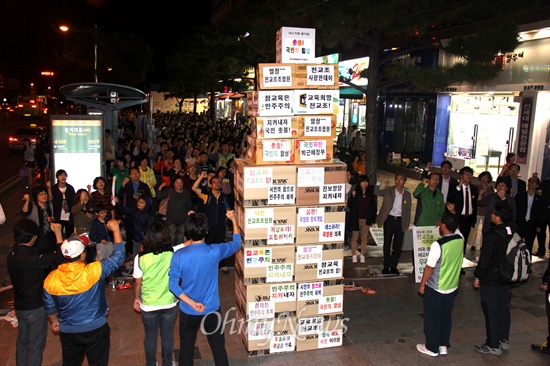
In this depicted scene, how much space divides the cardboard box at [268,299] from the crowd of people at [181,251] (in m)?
0.70

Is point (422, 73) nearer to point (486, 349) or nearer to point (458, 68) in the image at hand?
point (458, 68)

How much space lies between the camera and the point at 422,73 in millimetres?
12594

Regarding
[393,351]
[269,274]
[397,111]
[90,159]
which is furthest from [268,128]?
[397,111]

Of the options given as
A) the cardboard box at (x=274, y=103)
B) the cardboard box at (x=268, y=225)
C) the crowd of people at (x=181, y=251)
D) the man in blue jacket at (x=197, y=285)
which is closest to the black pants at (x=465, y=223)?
the crowd of people at (x=181, y=251)

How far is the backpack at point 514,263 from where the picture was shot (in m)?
6.22

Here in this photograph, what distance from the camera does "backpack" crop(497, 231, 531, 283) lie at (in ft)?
20.4

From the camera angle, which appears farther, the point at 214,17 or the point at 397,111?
the point at 214,17

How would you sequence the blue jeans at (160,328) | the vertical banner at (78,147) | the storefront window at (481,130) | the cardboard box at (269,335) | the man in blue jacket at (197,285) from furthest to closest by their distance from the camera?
1. the storefront window at (481,130)
2. the vertical banner at (78,147)
3. the cardboard box at (269,335)
4. the blue jeans at (160,328)
5. the man in blue jacket at (197,285)

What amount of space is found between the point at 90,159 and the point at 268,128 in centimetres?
732

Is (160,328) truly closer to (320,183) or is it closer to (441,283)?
(320,183)

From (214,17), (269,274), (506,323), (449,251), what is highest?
(214,17)

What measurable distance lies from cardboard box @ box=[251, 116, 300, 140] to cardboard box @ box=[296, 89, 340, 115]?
160 millimetres

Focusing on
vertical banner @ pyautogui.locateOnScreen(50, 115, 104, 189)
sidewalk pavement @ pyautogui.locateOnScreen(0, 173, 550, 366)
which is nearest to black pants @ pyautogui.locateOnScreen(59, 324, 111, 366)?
sidewalk pavement @ pyautogui.locateOnScreen(0, 173, 550, 366)

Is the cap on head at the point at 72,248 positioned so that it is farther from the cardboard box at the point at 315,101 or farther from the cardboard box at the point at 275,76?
the cardboard box at the point at 315,101
